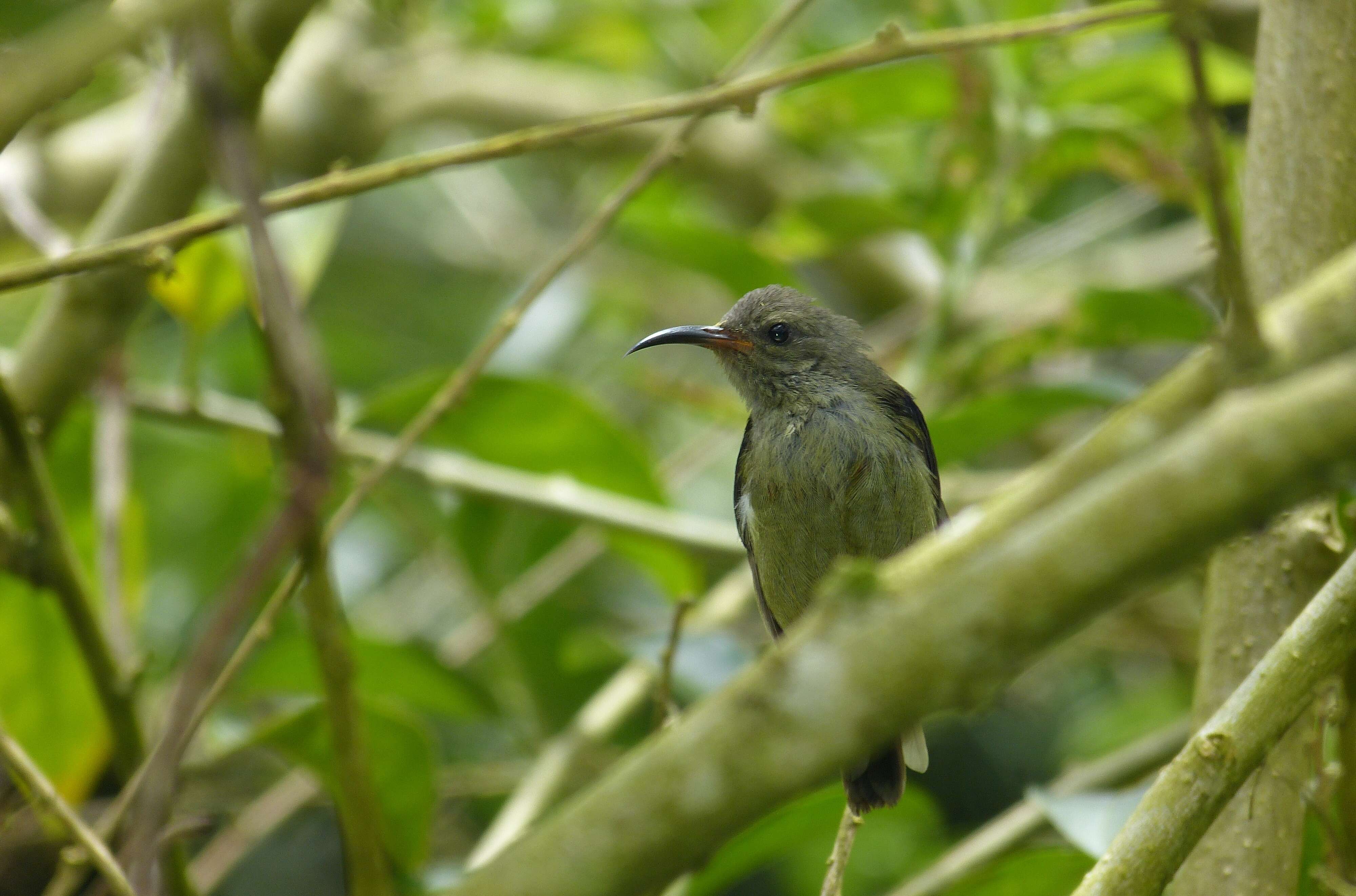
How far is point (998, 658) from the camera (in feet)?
3.01

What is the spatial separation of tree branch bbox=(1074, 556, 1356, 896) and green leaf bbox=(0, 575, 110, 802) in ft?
7.55

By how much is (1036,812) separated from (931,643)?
2.11 meters

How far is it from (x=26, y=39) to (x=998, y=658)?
1.29m

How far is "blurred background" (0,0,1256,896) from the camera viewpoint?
3.19 m

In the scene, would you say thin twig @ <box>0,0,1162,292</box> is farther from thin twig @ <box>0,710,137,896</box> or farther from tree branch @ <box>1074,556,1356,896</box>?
tree branch @ <box>1074,556,1356,896</box>

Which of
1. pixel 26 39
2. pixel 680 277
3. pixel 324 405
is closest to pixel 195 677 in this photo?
pixel 324 405

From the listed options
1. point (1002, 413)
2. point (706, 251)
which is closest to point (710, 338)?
point (706, 251)

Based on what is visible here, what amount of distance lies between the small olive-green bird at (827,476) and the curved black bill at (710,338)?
12 mm

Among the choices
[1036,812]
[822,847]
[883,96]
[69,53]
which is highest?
[69,53]

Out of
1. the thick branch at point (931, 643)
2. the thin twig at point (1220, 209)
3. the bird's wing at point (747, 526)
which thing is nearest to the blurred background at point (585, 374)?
the bird's wing at point (747, 526)

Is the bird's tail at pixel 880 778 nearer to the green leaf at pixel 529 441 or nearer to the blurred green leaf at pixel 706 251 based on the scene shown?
the green leaf at pixel 529 441

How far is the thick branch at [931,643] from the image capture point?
903mm

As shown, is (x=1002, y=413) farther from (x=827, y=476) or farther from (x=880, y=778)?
(x=880, y=778)

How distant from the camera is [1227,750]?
5.56ft
